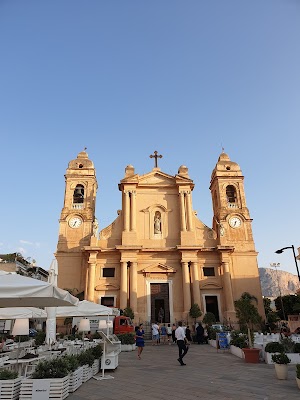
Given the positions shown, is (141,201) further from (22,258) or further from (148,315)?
(22,258)

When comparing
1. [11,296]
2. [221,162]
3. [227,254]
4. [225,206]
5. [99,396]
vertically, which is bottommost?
[99,396]

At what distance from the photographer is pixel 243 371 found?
9.71 m

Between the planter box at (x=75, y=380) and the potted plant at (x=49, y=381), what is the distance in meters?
0.46

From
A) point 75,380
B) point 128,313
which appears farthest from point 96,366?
point 128,313

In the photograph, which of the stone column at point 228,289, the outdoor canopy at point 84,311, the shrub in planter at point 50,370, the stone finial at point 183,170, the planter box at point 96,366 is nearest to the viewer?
the shrub in planter at point 50,370

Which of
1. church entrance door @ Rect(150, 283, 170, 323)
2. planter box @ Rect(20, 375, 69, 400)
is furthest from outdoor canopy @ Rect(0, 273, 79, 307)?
church entrance door @ Rect(150, 283, 170, 323)

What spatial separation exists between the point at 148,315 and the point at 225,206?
1233 cm

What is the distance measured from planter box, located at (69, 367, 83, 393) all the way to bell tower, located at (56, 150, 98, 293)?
1913 centimetres

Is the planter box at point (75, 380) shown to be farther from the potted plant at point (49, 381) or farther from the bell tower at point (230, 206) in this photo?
the bell tower at point (230, 206)

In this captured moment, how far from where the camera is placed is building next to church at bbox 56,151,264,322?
25.6 meters

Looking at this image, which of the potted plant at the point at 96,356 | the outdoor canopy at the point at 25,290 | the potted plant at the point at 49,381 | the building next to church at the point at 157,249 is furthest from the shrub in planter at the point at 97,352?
the building next to church at the point at 157,249

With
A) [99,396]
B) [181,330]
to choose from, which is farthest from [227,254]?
[99,396]

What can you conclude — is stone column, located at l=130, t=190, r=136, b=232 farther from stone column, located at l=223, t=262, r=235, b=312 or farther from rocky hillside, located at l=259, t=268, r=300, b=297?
rocky hillside, located at l=259, t=268, r=300, b=297

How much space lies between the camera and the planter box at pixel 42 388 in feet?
20.5
